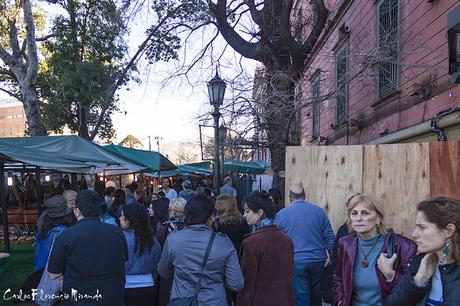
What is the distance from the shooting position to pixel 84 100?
15406 millimetres

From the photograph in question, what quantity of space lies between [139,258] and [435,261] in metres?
2.83

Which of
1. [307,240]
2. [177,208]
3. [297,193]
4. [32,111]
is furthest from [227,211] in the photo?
[32,111]

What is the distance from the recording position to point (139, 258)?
14.5ft

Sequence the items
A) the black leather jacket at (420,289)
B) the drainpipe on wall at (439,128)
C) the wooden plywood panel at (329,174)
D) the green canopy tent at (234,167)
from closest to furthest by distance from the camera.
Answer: the black leather jacket at (420,289), the wooden plywood panel at (329,174), the drainpipe on wall at (439,128), the green canopy tent at (234,167)

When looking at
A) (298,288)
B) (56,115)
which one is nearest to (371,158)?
(298,288)

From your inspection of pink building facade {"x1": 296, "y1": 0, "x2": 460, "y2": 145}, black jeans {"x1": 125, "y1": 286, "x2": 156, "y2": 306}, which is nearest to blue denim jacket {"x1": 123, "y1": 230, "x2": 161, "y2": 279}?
black jeans {"x1": 125, "y1": 286, "x2": 156, "y2": 306}

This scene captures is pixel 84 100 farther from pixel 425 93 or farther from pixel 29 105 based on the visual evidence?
pixel 425 93

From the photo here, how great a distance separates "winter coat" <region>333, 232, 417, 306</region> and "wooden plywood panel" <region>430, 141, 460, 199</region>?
1.38m

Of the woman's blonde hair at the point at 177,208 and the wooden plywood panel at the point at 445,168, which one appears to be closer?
the wooden plywood panel at the point at 445,168

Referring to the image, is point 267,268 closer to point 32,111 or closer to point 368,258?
point 368,258

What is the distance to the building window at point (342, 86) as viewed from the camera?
9.76 metres

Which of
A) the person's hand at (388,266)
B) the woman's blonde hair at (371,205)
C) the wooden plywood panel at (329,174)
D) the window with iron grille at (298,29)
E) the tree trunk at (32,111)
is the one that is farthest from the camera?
the tree trunk at (32,111)

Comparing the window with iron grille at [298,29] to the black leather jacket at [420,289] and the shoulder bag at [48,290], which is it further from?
the black leather jacket at [420,289]

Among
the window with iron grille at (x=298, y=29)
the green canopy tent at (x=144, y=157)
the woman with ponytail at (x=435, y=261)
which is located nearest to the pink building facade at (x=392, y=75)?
the window with iron grille at (x=298, y=29)
